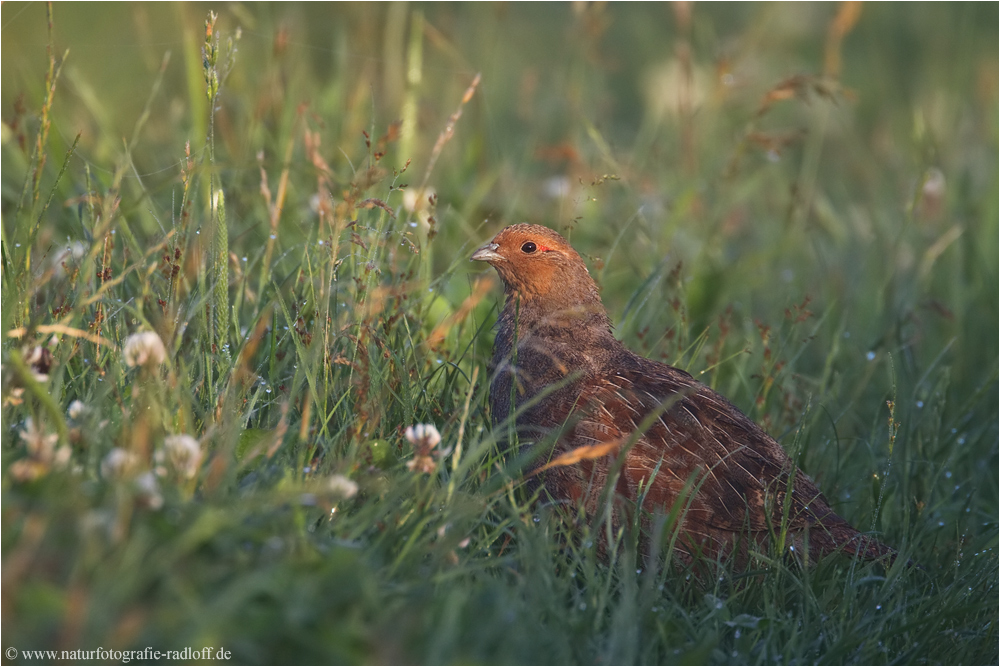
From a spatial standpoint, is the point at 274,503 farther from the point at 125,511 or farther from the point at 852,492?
the point at 852,492

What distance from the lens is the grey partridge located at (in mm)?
3607

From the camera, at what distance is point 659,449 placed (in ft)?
12.3

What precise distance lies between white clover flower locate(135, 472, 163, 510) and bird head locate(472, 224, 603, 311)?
222cm

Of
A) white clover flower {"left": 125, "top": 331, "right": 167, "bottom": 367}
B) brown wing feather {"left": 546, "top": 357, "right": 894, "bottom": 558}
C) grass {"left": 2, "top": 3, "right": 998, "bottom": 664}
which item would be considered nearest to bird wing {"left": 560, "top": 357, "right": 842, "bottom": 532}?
brown wing feather {"left": 546, "top": 357, "right": 894, "bottom": 558}

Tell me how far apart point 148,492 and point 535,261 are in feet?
7.68

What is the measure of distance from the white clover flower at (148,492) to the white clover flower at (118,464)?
79 mm

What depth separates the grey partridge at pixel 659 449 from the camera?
3607 millimetres

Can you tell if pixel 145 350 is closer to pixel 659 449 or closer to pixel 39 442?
pixel 39 442

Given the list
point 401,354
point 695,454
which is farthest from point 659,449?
point 401,354

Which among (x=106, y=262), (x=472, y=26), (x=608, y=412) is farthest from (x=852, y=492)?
(x=472, y=26)

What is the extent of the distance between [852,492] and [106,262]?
3085 millimetres

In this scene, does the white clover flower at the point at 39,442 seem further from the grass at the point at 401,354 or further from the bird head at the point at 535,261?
the bird head at the point at 535,261

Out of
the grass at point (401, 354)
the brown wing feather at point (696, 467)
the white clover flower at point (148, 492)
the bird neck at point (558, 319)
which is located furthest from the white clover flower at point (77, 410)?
the bird neck at point (558, 319)

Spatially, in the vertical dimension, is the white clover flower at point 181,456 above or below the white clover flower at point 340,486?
above
